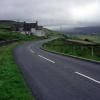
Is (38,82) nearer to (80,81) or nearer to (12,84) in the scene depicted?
(12,84)

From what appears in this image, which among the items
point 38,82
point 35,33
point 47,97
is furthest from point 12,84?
point 35,33

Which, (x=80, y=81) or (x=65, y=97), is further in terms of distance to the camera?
(x=80, y=81)

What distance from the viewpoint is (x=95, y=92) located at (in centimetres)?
723

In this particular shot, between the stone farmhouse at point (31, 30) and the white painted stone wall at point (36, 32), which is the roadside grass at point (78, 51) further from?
the stone farmhouse at point (31, 30)

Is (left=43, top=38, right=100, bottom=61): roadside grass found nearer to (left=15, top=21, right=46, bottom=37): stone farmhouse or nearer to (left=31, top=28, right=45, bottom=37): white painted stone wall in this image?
(left=31, top=28, right=45, bottom=37): white painted stone wall

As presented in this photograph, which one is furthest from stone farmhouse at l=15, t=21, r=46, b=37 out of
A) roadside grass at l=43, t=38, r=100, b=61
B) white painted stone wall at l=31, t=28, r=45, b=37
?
roadside grass at l=43, t=38, r=100, b=61

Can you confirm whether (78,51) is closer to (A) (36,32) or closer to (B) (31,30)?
(A) (36,32)

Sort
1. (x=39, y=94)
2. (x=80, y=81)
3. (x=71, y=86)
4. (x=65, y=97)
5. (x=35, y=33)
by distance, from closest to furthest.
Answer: (x=65, y=97)
(x=39, y=94)
(x=71, y=86)
(x=80, y=81)
(x=35, y=33)

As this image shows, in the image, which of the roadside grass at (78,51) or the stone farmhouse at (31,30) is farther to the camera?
the stone farmhouse at (31,30)

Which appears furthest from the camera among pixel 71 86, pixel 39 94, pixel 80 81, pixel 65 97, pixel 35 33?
pixel 35 33

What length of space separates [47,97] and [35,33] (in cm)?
12051

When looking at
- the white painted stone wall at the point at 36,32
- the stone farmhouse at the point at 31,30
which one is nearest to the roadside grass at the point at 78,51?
the white painted stone wall at the point at 36,32

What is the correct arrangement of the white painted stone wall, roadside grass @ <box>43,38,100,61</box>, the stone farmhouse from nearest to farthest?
roadside grass @ <box>43,38,100,61</box>, the white painted stone wall, the stone farmhouse

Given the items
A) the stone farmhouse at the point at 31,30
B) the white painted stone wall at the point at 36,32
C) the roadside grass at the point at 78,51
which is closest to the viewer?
the roadside grass at the point at 78,51
